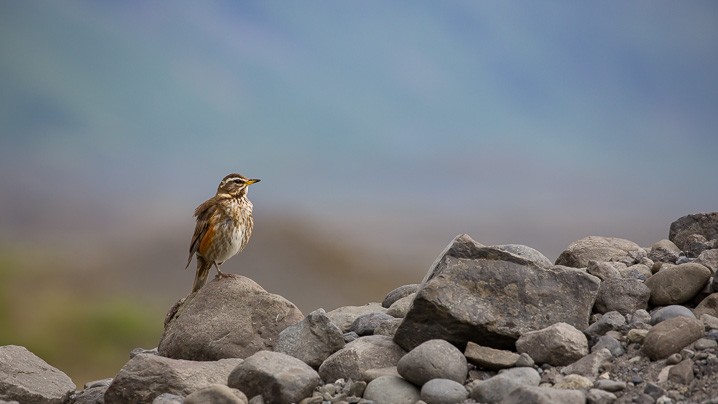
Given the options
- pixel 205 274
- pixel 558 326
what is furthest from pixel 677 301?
pixel 205 274

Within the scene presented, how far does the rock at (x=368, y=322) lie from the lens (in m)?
Result: 11.3

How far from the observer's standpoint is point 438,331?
379 inches

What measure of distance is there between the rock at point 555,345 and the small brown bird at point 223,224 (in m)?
4.31

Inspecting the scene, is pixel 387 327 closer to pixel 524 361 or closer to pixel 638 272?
pixel 524 361

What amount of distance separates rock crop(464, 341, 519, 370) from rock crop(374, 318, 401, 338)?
5.42 ft

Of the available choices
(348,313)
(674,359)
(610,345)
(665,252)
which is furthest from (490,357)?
(665,252)

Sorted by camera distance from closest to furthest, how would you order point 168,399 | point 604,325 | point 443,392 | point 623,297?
point 443,392
point 168,399
point 604,325
point 623,297

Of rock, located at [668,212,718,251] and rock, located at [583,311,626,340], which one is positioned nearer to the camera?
rock, located at [583,311,626,340]

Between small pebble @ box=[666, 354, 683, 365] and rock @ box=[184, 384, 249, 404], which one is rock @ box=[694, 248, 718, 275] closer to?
small pebble @ box=[666, 354, 683, 365]

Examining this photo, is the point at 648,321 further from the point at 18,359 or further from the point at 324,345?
the point at 18,359

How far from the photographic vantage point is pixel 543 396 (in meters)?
7.61

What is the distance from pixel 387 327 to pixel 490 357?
2.11 meters

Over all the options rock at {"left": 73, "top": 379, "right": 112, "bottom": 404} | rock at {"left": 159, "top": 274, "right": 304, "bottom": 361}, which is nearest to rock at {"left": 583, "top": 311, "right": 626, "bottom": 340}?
rock at {"left": 159, "top": 274, "right": 304, "bottom": 361}

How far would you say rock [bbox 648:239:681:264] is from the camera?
1233 cm
